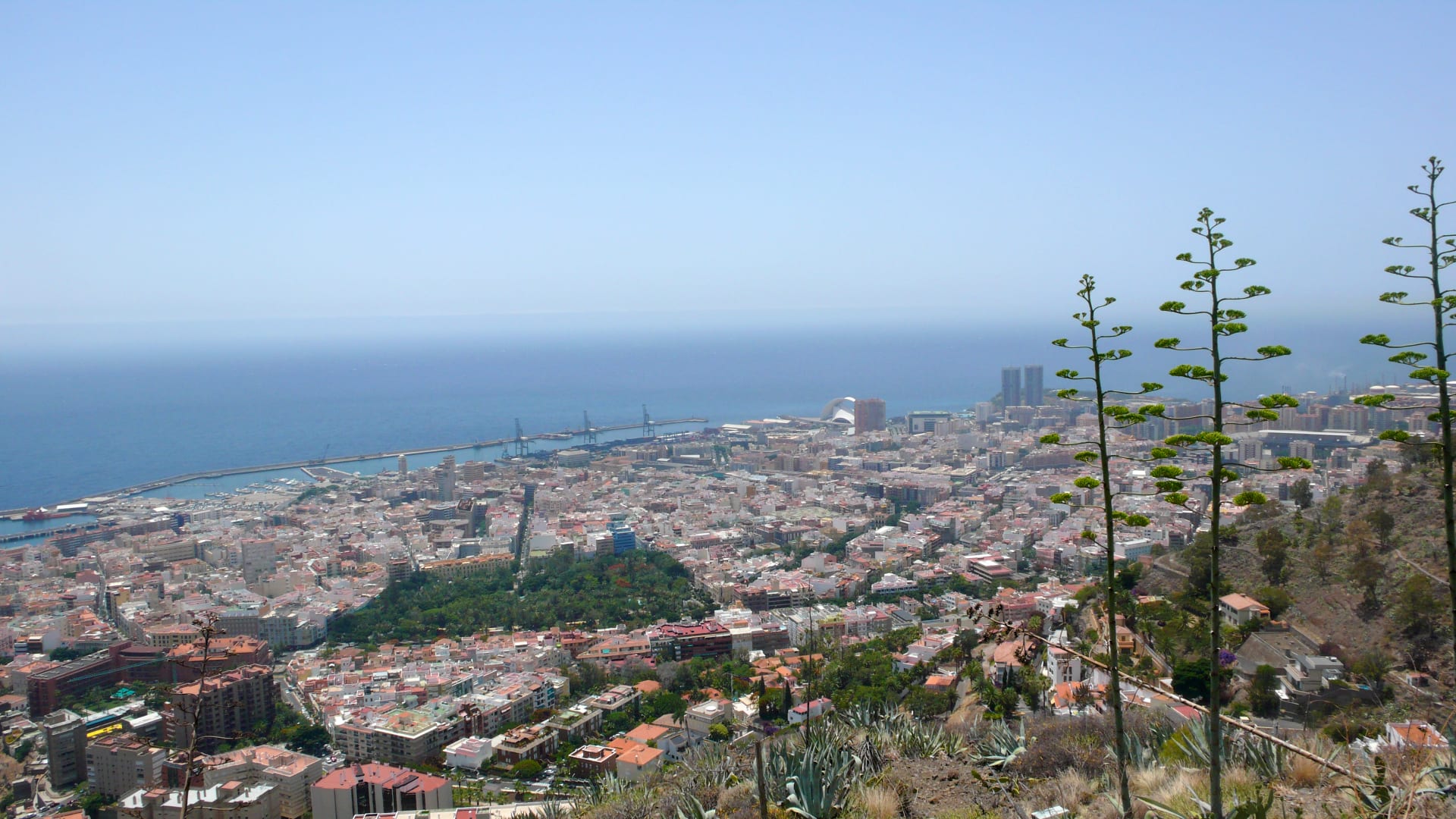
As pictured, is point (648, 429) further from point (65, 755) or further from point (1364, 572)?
point (1364, 572)

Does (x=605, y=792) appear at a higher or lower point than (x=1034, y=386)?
higher

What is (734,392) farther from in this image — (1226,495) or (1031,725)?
(1031,725)

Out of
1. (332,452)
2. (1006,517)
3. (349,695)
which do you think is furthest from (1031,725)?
(332,452)

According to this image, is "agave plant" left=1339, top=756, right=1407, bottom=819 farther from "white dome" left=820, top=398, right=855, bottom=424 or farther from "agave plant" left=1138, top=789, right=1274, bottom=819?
"white dome" left=820, top=398, right=855, bottom=424

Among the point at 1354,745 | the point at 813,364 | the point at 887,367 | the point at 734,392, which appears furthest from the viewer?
the point at 813,364

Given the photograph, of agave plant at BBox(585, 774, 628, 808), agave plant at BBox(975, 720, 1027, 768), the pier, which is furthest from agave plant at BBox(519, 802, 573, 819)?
the pier

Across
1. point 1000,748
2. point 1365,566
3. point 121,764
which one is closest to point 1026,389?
point 1365,566
